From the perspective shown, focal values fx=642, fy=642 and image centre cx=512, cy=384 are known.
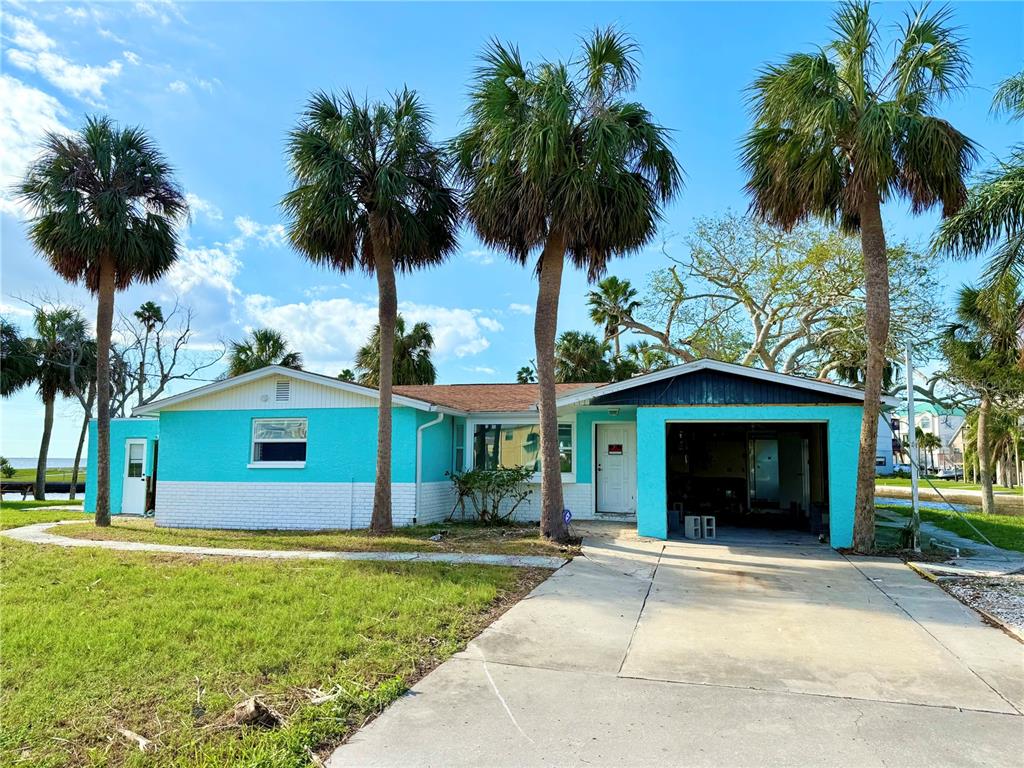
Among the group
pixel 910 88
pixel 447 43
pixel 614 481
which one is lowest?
pixel 614 481

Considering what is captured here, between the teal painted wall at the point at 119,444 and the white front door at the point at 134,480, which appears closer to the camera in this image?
the teal painted wall at the point at 119,444

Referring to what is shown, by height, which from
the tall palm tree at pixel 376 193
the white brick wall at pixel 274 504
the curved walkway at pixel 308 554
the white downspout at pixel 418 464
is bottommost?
the curved walkway at pixel 308 554

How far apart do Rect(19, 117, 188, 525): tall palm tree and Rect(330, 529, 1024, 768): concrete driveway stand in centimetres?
1186

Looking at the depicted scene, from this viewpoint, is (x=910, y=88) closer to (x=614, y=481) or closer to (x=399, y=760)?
(x=614, y=481)

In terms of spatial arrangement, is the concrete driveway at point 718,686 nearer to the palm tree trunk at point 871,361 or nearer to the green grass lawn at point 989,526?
the palm tree trunk at point 871,361

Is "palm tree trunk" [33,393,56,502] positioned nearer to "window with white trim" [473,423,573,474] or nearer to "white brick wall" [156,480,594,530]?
"white brick wall" [156,480,594,530]

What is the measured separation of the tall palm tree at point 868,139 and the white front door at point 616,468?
5396mm

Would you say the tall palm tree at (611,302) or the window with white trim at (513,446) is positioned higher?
the tall palm tree at (611,302)

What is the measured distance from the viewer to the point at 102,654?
16.8 ft

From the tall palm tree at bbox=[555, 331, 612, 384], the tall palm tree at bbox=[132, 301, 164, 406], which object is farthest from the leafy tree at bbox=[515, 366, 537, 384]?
the tall palm tree at bbox=[132, 301, 164, 406]

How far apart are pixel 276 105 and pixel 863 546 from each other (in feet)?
43.3

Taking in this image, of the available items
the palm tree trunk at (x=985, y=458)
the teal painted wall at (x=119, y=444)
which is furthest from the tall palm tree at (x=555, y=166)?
the palm tree trunk at (x=985, y=458)

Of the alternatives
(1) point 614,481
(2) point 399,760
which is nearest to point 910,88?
(1) point 614,481

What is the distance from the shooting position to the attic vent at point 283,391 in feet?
48.3
